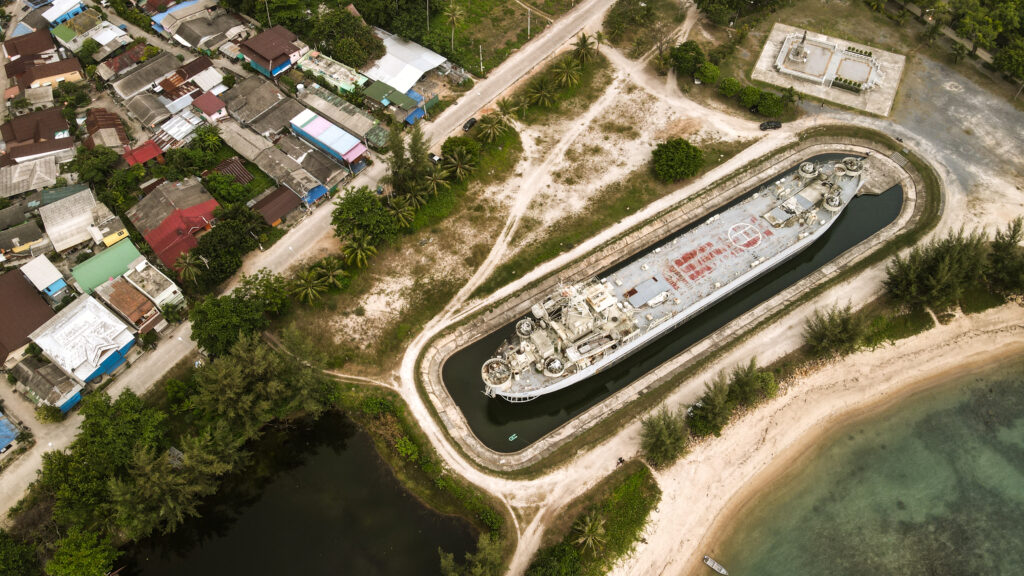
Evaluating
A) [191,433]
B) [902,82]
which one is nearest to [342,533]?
[191,433]

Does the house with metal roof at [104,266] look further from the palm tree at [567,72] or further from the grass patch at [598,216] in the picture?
the palm tree at [567,72]

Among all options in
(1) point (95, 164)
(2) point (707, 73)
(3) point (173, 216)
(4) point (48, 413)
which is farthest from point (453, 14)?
(4) point (48, 413)

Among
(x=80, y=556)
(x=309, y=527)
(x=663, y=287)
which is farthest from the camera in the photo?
(x=663, y=287)

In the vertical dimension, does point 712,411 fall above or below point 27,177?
below

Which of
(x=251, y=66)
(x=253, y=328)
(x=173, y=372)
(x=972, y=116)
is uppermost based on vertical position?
(x=972, y=116)

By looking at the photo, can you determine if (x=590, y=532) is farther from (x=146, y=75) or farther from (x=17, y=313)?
(x=146, y=75)

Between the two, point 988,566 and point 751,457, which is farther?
point 751,457

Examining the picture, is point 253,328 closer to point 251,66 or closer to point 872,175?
point 251,66
